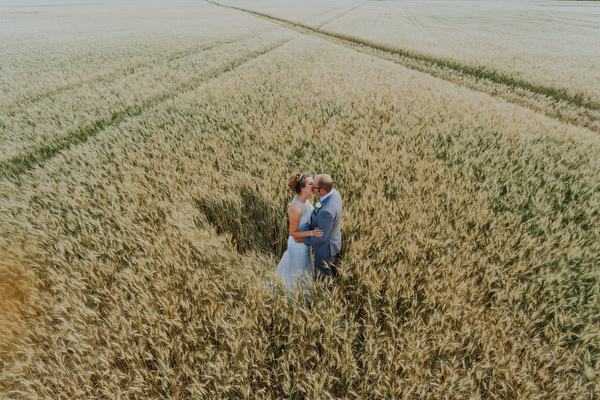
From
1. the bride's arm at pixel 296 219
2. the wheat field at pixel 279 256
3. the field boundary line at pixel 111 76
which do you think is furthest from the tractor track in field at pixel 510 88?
the field boundary line at pixel 111 76

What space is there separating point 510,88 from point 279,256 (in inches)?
533

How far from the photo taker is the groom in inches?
88.8

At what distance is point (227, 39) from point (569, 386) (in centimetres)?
2602

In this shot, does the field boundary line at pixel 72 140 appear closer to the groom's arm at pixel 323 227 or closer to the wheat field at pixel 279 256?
the wheat field at pixel 279 256

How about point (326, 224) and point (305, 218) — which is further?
point (305, 218)

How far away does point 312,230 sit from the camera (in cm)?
234

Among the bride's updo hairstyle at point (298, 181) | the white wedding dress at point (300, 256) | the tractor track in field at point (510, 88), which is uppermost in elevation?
→ the tractor track in field at point (510, 88)

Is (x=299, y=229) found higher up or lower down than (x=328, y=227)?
lower down

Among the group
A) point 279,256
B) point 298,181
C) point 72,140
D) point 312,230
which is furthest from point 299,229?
point 72,140

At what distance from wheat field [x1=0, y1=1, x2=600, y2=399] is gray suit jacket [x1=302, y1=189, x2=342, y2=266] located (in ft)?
0.69

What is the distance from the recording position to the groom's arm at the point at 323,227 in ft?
7.32

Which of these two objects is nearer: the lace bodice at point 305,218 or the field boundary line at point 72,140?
the lace bodice at point 305,218

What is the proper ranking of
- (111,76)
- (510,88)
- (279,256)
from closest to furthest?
(279,256) < (510,88) < (111,76)

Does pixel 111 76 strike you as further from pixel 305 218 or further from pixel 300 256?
pixel 300 256
